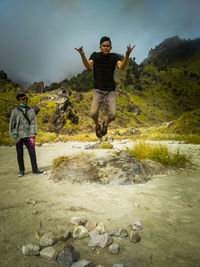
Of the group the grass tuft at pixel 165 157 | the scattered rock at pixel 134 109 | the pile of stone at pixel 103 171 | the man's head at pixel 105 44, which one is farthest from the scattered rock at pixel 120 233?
the scattered rock at pixel 134 109

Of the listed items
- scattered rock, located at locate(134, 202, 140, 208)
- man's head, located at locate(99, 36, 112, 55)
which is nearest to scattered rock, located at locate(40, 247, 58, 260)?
scattered rock, located at locate(134, 202, 140, 208)

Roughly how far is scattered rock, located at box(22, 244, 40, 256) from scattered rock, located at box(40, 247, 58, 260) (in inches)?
2.7

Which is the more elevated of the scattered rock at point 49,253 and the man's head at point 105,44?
the man's head at point 105,44

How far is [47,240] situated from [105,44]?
5236mm

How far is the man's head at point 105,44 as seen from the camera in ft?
17.0

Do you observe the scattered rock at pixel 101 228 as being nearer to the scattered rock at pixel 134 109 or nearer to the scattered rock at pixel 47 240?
the scattered rock at pixel 47 240

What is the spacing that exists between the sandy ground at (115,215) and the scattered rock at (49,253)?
0.04 m

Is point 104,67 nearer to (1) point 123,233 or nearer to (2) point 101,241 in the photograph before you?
(1) point 123,233

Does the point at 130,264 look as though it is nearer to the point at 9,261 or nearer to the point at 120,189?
the point at 9,261

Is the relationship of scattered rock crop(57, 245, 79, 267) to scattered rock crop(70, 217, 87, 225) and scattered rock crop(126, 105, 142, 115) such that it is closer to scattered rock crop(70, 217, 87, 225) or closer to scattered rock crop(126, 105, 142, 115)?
scattered rock crop(70, 217, 87, 225)

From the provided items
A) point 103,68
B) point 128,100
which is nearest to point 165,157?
point 103,68

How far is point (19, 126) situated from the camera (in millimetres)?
5480

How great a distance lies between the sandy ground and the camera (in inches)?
63.1

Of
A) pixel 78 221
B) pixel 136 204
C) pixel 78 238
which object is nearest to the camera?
pixel 78 238
